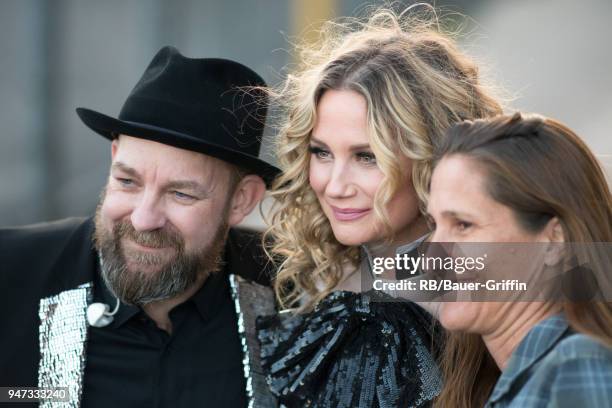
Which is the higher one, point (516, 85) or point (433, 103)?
point (516, 85)

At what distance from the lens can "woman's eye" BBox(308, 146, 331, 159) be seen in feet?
9.84

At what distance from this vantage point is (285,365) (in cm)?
296

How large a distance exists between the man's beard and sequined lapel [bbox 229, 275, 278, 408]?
20 centimetres

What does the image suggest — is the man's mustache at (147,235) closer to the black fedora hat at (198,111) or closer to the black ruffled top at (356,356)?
the black fedora hat at (198,111)

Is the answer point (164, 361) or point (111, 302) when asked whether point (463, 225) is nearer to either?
point (164, 361)

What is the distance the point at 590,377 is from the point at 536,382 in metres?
0.13

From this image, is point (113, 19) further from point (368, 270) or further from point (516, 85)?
point (368, 270)

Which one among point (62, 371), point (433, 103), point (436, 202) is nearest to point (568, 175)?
point (436, 202)

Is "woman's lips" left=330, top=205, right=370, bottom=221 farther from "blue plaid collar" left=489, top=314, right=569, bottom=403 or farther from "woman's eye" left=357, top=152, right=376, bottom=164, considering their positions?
"blue plaid collar" left=489, top=314, right=569, bottom=403

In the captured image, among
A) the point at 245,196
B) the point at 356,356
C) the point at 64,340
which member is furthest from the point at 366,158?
the point at 64,340

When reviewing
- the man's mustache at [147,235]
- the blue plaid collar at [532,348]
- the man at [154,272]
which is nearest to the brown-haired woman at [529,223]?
the blue plaid collar at [532,348]

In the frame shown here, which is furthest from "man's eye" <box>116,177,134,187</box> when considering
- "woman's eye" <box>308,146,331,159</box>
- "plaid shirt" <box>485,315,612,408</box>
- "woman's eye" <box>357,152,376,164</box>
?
"plaid shirt" <box>485,315,612,408</box>

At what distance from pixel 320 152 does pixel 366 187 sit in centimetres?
25

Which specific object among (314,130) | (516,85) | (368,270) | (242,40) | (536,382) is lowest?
(536,382)
